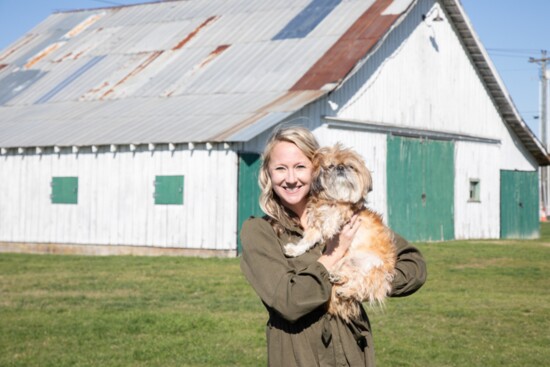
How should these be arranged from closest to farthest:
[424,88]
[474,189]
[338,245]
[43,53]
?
[338,245] < [424,88] < [474,189] < [43,53]

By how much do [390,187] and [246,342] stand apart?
17761 millimetres

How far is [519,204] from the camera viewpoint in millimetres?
35125

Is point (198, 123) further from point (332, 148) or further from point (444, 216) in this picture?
point (332, 148)

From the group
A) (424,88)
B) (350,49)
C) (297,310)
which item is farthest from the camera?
(424,88)

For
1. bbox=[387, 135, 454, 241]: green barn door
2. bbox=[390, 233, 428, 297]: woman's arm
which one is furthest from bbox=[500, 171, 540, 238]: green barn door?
bbox=[390, 233, 428, 297]: woman's arm

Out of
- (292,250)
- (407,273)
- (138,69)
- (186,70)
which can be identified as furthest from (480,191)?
(292,250)

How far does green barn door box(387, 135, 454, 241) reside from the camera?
2825cm

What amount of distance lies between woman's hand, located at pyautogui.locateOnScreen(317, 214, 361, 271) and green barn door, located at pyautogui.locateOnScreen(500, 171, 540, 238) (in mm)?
30273

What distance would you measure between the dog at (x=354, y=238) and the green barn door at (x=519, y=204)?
30.2 m

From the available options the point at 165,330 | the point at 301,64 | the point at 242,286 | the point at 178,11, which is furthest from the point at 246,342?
the point at 178,11

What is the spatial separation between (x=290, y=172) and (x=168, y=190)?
19615 millimetres

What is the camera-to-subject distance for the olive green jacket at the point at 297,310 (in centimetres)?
413

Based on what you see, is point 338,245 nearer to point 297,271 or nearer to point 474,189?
point 297,271

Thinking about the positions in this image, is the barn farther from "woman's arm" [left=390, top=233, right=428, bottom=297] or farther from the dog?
the dog
